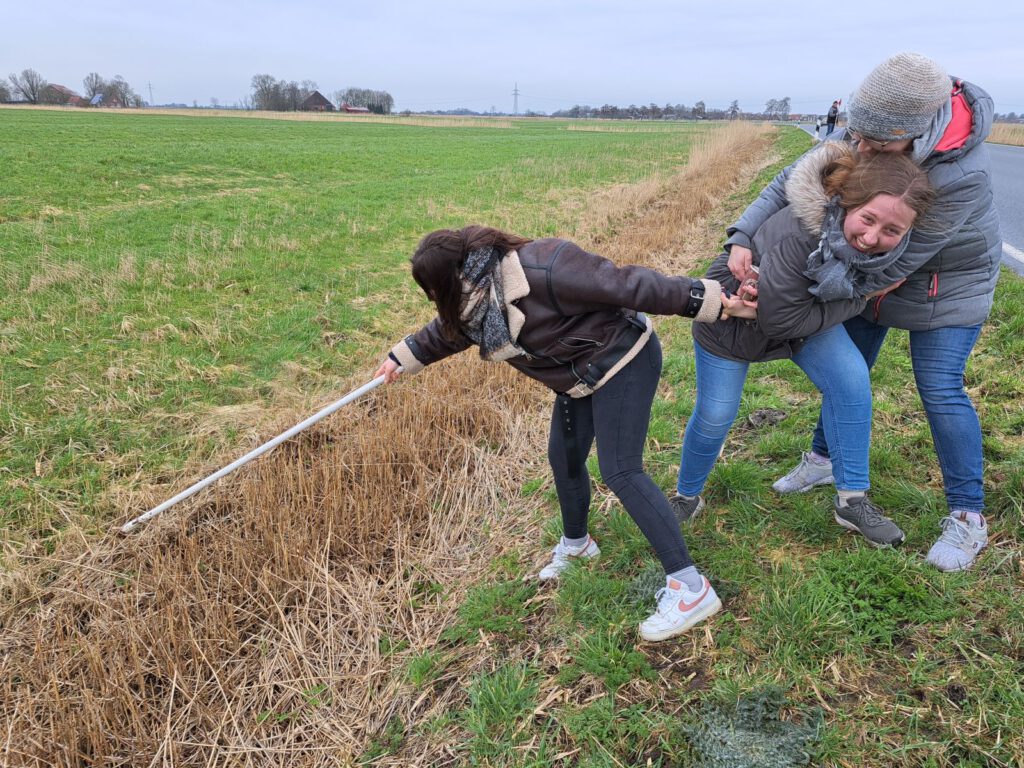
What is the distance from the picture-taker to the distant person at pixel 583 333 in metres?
2.05

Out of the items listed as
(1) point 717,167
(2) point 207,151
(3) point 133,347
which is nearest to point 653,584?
(3) point 133,347

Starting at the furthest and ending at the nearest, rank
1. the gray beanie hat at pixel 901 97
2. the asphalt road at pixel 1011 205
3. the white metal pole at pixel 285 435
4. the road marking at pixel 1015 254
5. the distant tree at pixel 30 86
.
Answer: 1. the distant tree at pixel 30 86
2. the asphalt road at pixel 1011 205
3. the road marking at pixel 1015 254
4. the white metal pole at pixel 285 435
5. the gray beanie hat at pixel 901 97

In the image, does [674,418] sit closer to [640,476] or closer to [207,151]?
[640,476]

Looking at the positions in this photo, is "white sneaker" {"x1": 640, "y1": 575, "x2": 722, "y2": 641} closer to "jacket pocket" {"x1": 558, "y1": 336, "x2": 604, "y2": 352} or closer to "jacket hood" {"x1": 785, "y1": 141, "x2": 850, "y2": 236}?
"jacket pocket" {"x1": 558, "y1": 336, "x2": 604, "y2": 352}

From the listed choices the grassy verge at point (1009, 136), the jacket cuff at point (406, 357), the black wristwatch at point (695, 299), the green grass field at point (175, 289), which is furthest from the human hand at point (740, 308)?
the grassy verge at point (1009, 136)

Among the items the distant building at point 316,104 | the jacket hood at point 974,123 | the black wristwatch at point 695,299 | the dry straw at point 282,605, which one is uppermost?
the distant building at point 316,104

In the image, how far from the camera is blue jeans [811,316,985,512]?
2.30 m

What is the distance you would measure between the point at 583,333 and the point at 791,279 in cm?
75

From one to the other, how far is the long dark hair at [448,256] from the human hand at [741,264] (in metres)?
0.86

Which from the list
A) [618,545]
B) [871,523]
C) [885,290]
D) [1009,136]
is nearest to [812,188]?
[885,290]

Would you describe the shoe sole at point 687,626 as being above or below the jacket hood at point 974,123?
below

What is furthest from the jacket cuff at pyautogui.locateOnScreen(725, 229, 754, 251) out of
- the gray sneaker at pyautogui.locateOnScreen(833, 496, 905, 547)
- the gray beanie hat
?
the gray sneaker at pyautogui.locateOnScreen(833, 496, 905, 547)

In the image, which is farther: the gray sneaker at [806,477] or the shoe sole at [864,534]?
the gray sneaker at [806,477]

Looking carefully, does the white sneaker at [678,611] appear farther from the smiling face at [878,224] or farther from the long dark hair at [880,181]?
the long dark hair at [880,181]
